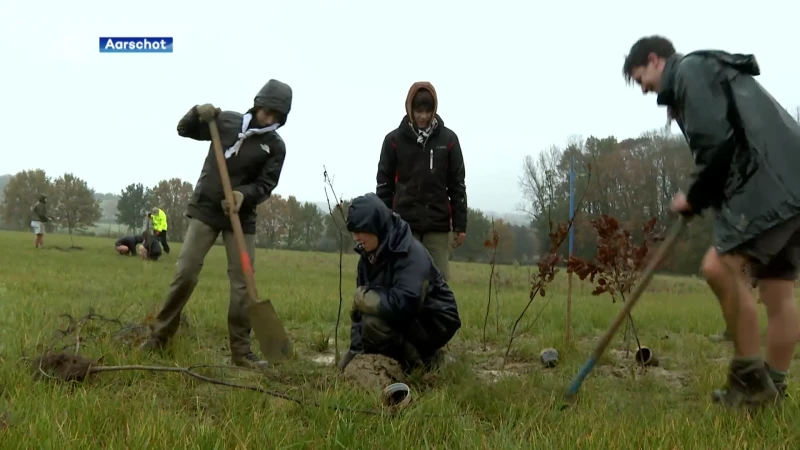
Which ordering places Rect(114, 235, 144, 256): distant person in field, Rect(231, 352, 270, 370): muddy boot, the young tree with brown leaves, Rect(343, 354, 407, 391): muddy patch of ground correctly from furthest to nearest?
1. Rect(114, 235, 144, 256): distant person in field
2. the young tree with brown leaves
3. Rect(231, 352, 270, 370): muddy boot
4. Rect(343, 354, 407, 391): muddy patch of ground

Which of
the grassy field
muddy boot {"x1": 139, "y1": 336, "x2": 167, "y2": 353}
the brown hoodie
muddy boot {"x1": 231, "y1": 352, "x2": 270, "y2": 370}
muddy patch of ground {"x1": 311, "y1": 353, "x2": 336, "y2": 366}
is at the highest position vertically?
the brown hoodie

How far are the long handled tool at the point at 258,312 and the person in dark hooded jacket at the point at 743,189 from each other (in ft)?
7.67

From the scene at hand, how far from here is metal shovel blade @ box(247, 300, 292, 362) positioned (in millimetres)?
3684

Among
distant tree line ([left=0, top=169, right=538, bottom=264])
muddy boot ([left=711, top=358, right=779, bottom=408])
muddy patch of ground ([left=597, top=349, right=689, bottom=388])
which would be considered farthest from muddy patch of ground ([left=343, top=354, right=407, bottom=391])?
distant tree line ([left=0, top=169, right=538, bottom=264])

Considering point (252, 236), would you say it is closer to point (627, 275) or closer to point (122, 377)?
point (122, 377)

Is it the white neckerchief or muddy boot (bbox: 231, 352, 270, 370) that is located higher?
the white neckerchief

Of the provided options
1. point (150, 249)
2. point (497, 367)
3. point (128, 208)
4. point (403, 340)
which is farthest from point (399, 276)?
point (128, 208)

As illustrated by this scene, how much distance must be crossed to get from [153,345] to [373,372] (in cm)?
148

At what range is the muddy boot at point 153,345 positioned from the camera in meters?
3.64

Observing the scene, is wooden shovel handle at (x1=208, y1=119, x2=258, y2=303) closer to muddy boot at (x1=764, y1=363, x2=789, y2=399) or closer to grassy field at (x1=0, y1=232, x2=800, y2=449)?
grassy field at (x1=0, y1=232, x2=800, y2=449)

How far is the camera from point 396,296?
3.39 m

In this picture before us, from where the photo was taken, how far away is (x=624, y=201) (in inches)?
950

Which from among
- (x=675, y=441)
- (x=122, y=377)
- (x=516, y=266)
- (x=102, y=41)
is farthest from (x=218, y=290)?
(x=516, y=266)

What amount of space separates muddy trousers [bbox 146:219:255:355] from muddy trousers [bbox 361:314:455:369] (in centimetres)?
88
